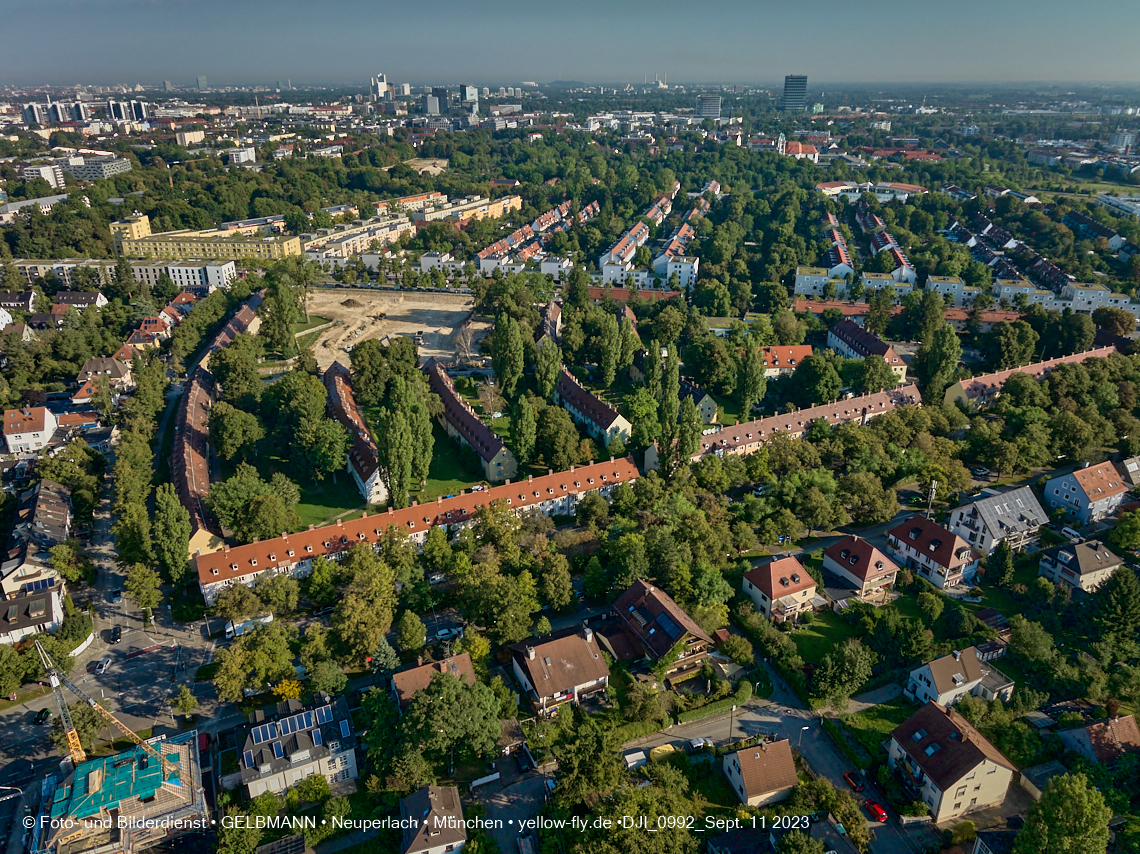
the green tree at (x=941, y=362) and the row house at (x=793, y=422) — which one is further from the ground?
the green tree at (x=941, y=362)

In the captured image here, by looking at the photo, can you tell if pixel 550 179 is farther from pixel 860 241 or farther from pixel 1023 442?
pixel 1023 442

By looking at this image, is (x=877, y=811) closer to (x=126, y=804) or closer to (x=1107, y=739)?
(x=1107, y=739)

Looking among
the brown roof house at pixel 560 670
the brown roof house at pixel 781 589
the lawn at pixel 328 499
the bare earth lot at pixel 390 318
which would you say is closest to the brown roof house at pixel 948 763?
the brown roof house at pixel 781 589

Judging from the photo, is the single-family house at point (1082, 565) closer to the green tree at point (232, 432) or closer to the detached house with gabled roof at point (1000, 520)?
the detached house with gabled roof at point (1000, 520)

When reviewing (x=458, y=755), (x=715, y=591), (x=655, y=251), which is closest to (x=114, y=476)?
(x=458, y=755)

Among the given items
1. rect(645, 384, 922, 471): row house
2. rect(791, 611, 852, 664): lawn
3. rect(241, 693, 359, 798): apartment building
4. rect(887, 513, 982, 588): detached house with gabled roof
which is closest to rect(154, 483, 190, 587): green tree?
rect(241, 693, 359, 798): apartment building

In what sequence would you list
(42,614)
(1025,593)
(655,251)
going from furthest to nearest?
1. (655,251)
2. (1025,593)
3. (42,614)
